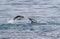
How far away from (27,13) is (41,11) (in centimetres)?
14

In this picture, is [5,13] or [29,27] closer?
[29,27]

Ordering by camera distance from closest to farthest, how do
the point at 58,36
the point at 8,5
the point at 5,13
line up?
the point at 58,36 < the point at 5,13 < the point at 8,5

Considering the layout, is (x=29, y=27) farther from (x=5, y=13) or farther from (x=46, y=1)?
(x=46, y=1)

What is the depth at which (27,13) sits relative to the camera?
7.02 ft

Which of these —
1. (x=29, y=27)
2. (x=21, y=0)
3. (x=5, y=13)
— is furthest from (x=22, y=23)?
(x=21, y=0)

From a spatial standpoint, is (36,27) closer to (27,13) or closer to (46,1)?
(27,13)

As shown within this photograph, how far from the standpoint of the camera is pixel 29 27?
193 centimetres

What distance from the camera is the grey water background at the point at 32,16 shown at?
1847 millimetres

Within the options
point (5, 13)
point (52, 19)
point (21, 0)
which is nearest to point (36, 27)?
point (52, 19)

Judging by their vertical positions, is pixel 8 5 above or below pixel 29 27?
above

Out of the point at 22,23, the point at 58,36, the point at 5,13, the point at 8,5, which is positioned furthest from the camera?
the point at 8,5

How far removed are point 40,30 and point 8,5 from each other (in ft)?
1.78

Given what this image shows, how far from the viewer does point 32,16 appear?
209 centimetres

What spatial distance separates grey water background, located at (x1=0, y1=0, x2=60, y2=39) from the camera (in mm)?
1847
